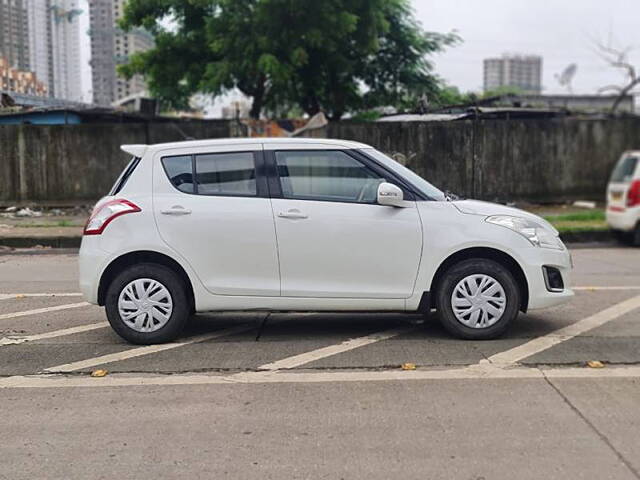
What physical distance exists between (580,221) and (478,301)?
10672 mm

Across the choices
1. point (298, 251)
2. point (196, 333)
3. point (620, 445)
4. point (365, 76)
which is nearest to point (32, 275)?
point (196, 333)

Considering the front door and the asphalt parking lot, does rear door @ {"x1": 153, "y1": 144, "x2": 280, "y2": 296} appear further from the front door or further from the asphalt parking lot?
the asphalt parking lot

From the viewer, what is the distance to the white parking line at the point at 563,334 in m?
5.71

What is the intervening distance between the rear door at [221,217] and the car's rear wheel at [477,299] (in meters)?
1.40

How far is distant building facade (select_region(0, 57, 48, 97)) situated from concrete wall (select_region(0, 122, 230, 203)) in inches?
276

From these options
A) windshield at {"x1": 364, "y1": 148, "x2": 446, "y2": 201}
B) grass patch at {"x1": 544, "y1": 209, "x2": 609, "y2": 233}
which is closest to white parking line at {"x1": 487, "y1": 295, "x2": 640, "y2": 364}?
windshield at {"x1": 364, "y1": 148, "x2": 446, "y2": 201}

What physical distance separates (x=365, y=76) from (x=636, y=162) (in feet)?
40.2

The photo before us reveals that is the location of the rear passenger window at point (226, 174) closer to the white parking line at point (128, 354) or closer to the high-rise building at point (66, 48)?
the white parking line at point (128, 354)

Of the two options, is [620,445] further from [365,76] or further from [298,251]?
[365,76]

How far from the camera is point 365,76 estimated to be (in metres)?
23.9

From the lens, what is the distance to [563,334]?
645 cm

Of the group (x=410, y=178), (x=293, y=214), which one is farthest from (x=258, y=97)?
(x=293, y=214)

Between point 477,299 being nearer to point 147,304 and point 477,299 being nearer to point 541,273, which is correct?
point 541,273

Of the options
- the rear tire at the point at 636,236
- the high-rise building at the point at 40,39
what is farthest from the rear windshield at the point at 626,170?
the high-rise building at the point at 40,39
